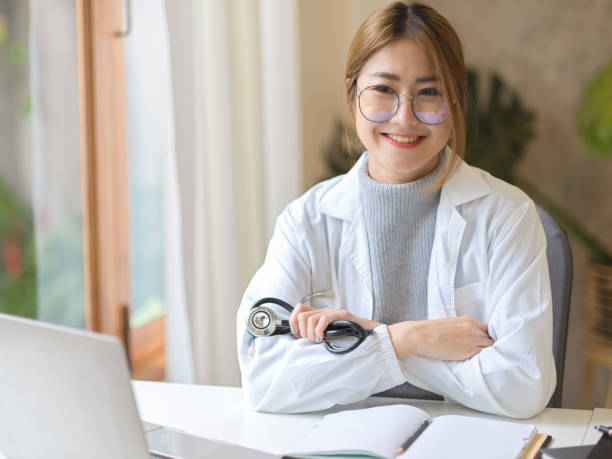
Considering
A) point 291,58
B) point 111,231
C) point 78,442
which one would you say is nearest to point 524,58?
point 291,58

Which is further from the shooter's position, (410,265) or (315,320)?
(410,265)

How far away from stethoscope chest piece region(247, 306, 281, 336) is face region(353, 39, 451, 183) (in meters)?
0.39

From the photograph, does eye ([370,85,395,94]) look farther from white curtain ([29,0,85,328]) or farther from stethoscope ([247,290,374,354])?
white curtain ([29,0,85,328])

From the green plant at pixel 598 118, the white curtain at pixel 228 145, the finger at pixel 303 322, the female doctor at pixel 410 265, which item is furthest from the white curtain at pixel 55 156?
the green plant at pixel 598 118

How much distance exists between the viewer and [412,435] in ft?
3.89

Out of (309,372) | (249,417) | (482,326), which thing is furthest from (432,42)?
(249,417)

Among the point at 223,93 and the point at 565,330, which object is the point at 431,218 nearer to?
the point at 565,330

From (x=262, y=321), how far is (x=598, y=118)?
193 cm

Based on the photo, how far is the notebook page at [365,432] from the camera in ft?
3.67

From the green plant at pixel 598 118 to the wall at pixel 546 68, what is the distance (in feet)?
1.20

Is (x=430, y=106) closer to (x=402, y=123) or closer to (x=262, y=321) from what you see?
(x=402, y=123)

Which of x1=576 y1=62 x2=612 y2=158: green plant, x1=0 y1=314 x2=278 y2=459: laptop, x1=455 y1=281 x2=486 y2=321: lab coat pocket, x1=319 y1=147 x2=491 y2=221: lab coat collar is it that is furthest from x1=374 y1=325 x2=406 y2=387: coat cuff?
x1=576 y1=62 x2=612 y2=158: green plant

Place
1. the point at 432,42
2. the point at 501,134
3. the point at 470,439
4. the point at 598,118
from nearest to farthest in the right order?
the point at 470,439 → the point at 432,42 → the point at 598,118 → the point at 501,134

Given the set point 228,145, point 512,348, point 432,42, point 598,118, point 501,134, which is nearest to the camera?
point 512,348
